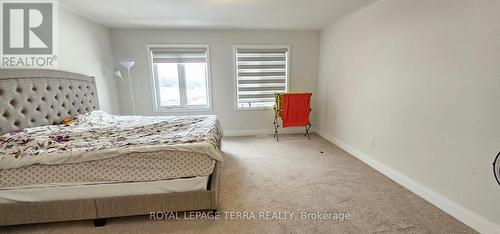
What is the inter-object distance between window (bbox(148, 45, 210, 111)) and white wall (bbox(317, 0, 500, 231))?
257cm

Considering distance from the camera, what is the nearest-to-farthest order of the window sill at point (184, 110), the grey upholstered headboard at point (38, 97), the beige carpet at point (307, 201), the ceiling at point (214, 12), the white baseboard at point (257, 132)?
the beige carpet at point (307, 201) < the grey upholstered headboard at point (38, 97) < the ceiling at point (214, 12) < the window sill at point (184, 110) < the white baseboard at point (257, 132)

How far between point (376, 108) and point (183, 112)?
3227 millimetres

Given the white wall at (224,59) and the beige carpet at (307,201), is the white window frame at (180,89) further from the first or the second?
the beige carpet at (307,201)

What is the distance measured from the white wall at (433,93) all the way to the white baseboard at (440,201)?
0.02 m

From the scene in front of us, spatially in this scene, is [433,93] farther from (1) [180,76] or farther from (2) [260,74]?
(1) [180,76]

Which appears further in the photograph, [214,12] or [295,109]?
[295,109]

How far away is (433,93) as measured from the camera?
6.46ft

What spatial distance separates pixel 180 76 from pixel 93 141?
2.38 m

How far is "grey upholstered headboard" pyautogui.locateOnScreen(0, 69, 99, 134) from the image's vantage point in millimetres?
1997

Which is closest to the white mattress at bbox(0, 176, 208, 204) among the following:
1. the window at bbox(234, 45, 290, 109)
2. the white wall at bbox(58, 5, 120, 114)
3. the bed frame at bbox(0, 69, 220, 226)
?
the bed frame at bbox(0, 69, 220, 226)

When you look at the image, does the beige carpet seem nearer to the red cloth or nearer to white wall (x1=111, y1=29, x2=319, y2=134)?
the red cloth

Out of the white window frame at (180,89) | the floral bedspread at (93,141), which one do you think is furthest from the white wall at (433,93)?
the white window frame at (180,89)

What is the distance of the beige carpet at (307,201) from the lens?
5.53 ft

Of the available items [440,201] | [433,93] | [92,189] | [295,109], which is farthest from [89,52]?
[440,201]
